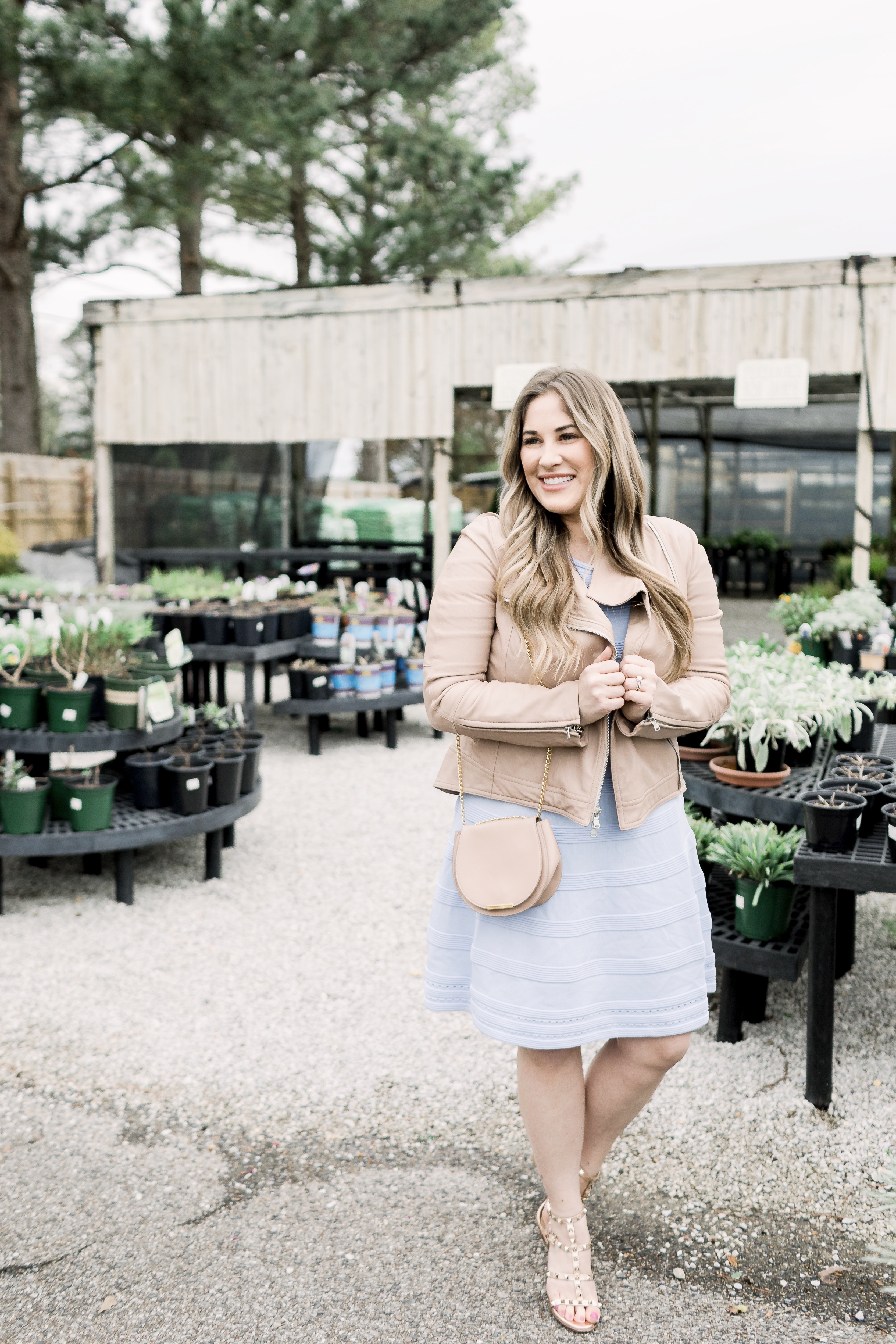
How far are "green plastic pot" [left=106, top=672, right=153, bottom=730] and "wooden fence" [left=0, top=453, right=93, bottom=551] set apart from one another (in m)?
8.59

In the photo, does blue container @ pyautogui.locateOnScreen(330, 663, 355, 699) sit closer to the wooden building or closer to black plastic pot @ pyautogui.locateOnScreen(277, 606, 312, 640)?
black plastic pot @ pyautogui.locateOnScreen(277, 606, 312, 640)

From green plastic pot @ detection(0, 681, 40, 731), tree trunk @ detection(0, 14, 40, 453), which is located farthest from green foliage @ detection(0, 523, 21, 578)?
green plastic pot @ detection(0, 681, 40, 731)

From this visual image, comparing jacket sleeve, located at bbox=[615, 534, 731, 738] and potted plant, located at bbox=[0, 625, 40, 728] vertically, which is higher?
jacket sleeve, located at bbox=[615, 534, 731, 738]

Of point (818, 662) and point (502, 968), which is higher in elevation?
point (818, 662)

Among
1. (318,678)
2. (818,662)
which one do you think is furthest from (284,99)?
(818,662)

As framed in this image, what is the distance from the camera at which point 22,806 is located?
12.9ft

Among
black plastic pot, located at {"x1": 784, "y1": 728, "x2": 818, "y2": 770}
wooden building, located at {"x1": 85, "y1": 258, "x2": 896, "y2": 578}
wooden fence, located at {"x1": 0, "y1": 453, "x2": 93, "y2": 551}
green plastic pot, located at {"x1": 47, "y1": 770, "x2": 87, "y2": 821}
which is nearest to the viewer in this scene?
black plastic pot, located at {"x1": 784, "y1": 728, "x2": 818, "y2": 770}

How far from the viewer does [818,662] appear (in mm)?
4270

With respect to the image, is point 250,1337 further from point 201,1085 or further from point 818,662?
point 818,662

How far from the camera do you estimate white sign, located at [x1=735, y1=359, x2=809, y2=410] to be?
8.62 m

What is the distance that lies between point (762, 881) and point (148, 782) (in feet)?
7.97

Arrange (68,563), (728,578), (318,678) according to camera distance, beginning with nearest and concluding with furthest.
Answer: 1. (318,678)
2. (68,563)
3. (728,578)

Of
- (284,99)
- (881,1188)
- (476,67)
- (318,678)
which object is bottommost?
(881,1188)

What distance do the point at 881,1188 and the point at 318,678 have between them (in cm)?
490
